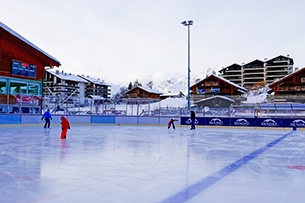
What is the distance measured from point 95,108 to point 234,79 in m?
56.3

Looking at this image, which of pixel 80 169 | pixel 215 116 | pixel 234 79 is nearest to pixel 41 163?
pixel 80 169

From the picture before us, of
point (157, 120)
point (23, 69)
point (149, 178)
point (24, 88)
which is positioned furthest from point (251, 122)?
point (23, 69)

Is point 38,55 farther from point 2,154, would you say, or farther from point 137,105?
point 2,154

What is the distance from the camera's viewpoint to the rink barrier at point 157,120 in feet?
63.4

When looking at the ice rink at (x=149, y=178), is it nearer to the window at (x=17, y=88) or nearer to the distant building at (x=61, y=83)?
the window at (x=17, y=88)

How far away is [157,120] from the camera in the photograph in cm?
2245

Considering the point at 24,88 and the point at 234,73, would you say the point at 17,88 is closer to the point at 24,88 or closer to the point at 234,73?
the point at 24,88

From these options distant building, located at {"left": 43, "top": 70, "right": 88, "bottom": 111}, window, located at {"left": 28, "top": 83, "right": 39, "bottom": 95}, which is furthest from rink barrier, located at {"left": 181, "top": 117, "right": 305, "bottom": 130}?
distant building, located at {"left": 43, "top": 70, "right": 88, "bottom": 111}

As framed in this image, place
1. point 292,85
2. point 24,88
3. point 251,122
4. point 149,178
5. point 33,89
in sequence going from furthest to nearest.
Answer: point 292,85 → point 33,89 → point 24,88 → point 251,122 → point 149,178

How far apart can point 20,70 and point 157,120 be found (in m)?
11.7

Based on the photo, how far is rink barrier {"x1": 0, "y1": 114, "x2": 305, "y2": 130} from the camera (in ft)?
63.4

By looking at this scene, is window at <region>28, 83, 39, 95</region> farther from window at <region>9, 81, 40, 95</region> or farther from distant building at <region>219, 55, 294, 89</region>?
distant building at <region>219, 55, 294, 89</region>

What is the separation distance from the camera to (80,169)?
18.9 ft

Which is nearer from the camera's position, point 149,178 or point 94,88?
point 149,178
